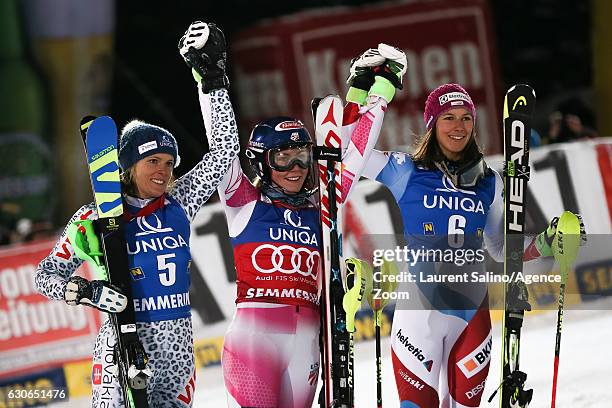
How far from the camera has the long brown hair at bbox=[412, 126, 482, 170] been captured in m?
6.15

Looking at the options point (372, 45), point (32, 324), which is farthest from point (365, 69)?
point (372, 45)

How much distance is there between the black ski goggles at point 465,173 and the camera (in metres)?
6.12

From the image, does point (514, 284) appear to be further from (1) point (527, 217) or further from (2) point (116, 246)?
(1) point (527, 217)

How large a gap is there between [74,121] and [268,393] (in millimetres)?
6237

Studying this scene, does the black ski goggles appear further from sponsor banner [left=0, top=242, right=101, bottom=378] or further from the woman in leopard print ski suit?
sponsor banner [left=0, top=242, right=101, bottom=378]

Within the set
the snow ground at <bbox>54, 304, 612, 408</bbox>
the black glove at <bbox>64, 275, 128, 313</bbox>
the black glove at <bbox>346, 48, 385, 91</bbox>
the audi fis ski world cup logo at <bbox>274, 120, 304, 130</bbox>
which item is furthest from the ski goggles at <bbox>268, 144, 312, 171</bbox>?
the snow ground at <bbox>54, 304, 612, 408</bbox>

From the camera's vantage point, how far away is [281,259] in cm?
593

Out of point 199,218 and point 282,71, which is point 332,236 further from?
point 282,71

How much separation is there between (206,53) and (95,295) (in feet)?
4.20

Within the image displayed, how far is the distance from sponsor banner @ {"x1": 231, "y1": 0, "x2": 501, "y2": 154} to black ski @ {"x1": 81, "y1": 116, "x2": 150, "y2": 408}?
6.29 meters

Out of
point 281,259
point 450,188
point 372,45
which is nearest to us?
point 281,259

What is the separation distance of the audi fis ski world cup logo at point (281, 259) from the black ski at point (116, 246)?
0.66m

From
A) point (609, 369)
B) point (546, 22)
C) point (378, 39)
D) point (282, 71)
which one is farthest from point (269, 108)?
point (609, 369)

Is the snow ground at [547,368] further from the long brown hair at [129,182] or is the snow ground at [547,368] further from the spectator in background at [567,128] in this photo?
the long brown hair at [129,182]
